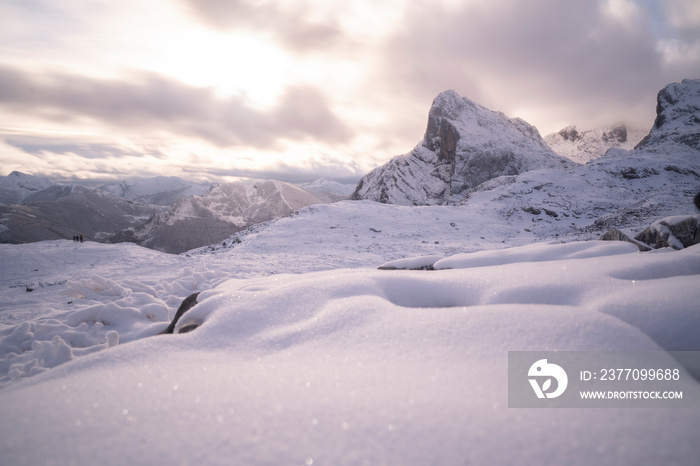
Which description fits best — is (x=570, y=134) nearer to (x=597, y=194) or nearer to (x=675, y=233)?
(x=597, y=194)

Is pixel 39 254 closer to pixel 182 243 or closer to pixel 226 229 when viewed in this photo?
pixel 182 243

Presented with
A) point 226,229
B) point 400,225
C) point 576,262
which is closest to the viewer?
point 576,262

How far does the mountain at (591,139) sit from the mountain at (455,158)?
87590mm

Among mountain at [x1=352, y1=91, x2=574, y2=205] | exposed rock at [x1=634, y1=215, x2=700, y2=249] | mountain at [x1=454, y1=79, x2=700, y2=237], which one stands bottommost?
exposed rock at [x1=634, y1=215, x2=700, y2=249]

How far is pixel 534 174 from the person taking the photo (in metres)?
37.5

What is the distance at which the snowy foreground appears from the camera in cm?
127

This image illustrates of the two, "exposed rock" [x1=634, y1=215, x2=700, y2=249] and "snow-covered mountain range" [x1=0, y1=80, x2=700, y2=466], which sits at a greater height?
"exposed rock" [x1=634, y1=215, x2=700, y2=249]

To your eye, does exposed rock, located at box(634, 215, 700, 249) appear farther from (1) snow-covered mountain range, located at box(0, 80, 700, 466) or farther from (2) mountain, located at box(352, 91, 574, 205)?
(2) mountain, located at box(352, 91, 574, 205)

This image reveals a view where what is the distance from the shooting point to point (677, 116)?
71438 mm

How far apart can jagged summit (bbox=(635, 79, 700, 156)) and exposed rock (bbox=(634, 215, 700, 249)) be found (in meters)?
74.2

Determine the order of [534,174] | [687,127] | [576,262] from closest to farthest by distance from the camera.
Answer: [576,262], [534,174], [687,127]

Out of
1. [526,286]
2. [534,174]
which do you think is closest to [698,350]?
[526,286]

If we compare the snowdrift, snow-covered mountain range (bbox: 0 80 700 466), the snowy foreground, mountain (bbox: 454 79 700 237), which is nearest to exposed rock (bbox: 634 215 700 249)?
snow-covered mountain range (bbox: 0 80 700 466)

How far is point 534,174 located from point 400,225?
81.7ft
